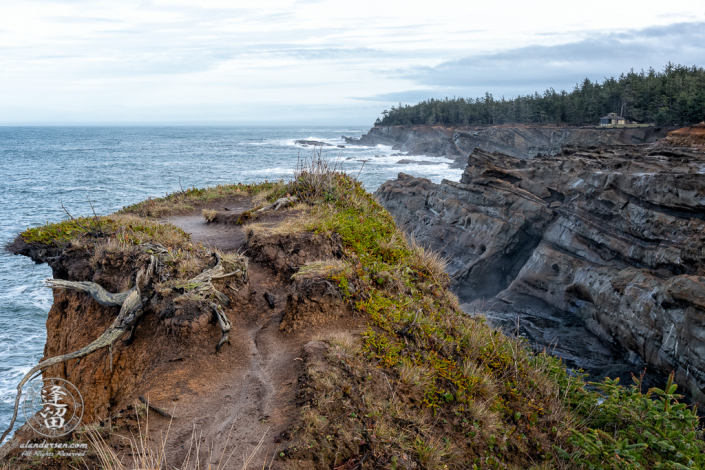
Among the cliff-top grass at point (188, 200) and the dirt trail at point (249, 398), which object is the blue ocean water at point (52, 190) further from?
the dirt trail at point (249, 398)

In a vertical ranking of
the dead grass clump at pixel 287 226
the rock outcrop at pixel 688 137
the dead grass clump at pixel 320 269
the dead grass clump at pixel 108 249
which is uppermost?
the rock outcrop at pixel 688 137

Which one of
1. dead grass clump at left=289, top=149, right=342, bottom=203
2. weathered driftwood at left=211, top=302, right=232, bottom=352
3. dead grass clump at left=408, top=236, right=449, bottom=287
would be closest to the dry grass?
weathered driftwood at left=211, top=302, right=232, bottom=352

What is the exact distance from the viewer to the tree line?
48.4 meters

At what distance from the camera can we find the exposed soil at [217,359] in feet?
13.9

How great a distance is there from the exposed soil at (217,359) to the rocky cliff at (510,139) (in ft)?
158

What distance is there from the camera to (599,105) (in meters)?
63.8

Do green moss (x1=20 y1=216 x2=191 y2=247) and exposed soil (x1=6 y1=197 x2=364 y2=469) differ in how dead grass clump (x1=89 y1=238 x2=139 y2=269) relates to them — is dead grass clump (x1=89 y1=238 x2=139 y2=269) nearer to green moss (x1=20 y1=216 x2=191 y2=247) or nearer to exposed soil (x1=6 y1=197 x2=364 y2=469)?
green moss (x1=20 y1=216 x2=191 y2=247)

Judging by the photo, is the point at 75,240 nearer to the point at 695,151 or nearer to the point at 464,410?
the point at 464,410

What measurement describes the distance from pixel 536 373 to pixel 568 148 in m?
30.4

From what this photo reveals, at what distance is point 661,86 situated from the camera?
53281mm

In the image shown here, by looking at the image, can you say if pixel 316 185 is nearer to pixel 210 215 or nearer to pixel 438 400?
pixel 210 215

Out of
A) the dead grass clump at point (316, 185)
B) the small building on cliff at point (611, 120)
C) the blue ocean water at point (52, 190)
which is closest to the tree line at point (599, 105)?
the small building on cliff at point (611, 120)

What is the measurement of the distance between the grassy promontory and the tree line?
175 feet

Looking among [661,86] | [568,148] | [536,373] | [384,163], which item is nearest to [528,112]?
[661,86]
